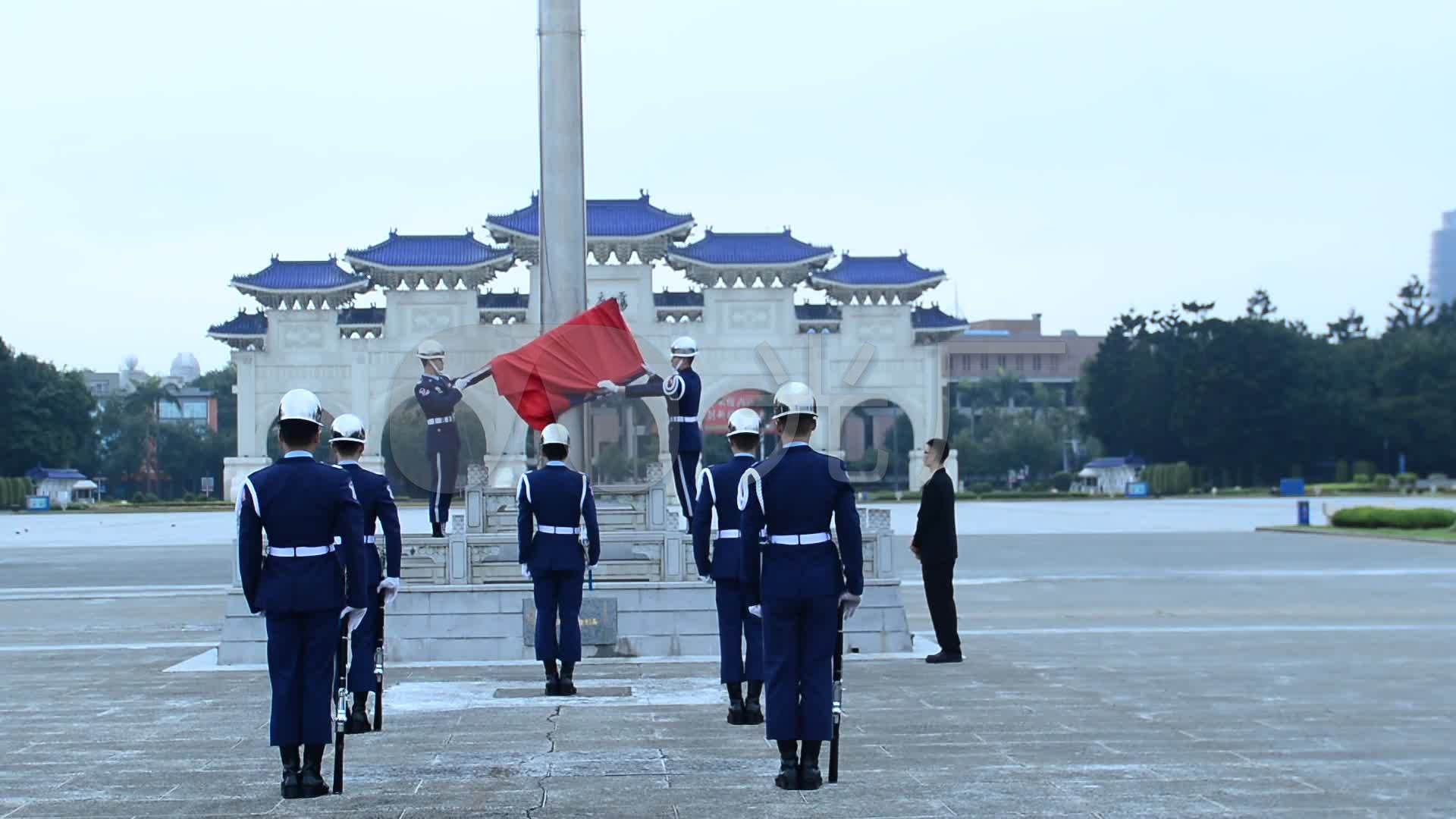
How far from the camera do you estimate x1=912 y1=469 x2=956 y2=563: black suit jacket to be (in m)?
9.61

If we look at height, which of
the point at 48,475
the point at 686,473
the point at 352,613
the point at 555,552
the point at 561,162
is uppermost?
the point at 561,162

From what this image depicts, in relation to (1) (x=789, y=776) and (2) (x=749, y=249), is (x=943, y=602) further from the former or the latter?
(2) (x=749, y=249)

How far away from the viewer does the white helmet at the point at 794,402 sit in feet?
18.8

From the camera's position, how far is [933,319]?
187 ft

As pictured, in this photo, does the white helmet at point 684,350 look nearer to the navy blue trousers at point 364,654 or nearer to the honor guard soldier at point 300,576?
the navy blue trousers at point 364,654

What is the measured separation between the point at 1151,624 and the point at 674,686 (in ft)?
15.5

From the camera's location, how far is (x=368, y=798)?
5.38 m

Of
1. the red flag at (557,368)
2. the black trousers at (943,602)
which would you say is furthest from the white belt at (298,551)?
the red flag at (557,368)

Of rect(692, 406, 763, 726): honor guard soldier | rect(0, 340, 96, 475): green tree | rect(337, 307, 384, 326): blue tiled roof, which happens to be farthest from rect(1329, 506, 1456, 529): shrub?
rect(0, 340, 96, 475): green tree

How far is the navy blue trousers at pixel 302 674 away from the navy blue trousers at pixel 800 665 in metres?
1.47

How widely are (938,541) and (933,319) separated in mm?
47764

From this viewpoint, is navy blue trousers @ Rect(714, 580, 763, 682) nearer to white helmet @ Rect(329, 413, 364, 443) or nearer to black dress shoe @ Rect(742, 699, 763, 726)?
black dress shoe @ Rect(742, 699, 763, 726)

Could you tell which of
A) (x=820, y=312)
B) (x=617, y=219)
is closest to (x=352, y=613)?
(x=617, y=219)

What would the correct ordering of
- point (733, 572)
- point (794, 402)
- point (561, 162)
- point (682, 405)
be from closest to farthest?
1. point (794, 402)
2. point (733, 572)
3. point (682, 405)
4. point (561, 162)
